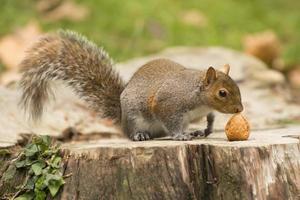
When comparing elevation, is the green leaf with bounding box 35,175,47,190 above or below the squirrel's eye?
below

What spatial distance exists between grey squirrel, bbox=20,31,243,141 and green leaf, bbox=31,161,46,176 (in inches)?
16.7

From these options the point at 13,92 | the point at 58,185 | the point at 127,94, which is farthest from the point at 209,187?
the point at 13,92

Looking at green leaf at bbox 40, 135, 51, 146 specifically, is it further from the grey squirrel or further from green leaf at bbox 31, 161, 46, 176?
the grey squirrel

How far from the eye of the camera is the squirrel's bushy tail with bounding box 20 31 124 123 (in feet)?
11.4

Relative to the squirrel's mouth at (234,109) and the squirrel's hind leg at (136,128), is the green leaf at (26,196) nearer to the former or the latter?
the squirrel's hind leg at (136,128)

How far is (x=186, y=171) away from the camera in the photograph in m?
2.92

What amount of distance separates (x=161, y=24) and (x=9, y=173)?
3.37m

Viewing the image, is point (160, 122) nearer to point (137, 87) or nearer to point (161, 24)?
point (137, 87)

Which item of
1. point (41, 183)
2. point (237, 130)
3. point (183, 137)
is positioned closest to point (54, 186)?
point (41, 183)

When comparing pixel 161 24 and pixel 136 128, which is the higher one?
pixel 161 24

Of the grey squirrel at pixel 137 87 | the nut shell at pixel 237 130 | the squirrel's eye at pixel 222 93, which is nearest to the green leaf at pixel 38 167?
the grey squirrel at pixel 137 87

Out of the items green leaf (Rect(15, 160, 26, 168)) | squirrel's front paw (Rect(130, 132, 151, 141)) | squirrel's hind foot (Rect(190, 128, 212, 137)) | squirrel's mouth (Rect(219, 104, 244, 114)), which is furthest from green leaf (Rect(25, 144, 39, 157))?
squirrel's mouth (Rect(219, 104, 244, 114))

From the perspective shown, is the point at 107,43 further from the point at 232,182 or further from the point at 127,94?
the point at 232,182

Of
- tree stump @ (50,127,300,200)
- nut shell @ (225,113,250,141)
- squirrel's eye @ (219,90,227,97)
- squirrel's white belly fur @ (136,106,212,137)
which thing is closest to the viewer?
tree stump @ (50,127,300,200)
